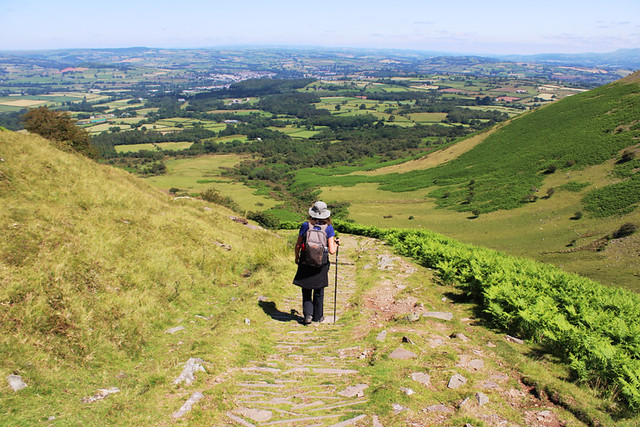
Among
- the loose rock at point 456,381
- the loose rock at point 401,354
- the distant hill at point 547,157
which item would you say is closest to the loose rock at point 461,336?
the loose rock at point 401,354

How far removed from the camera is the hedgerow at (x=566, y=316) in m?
6.21

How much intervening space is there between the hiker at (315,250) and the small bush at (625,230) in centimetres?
3389

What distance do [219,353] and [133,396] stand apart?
1.77 meters

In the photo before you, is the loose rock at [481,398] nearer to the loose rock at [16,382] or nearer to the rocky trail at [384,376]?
the rocky trail at [384,376]

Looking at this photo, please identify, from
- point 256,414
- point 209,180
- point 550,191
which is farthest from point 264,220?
point 209,180

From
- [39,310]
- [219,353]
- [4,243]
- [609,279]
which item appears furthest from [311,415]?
[609,279]

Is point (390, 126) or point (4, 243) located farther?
point (390, 126)

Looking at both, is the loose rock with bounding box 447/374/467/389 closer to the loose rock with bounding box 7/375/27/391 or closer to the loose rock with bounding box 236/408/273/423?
the loose rock with bounding box 236/408/273/423

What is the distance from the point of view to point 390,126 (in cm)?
16738

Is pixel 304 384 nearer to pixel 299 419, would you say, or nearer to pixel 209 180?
pixel 299 419

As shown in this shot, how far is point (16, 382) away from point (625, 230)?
40390mm

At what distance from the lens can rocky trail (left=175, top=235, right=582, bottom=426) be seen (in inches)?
209

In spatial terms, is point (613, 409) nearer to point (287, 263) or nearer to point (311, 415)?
point (311, 415)

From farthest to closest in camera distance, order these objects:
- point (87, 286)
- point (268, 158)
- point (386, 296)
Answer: point (268, 158) < point (386, 296) < point (87, 286)
